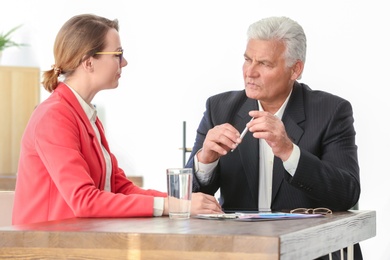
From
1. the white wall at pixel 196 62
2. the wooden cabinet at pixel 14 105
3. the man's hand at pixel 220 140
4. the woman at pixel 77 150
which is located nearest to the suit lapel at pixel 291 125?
the man's hand at pixel 220 140

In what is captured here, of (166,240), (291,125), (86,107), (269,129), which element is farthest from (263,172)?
(166,240)

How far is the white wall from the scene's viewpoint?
5039 mm

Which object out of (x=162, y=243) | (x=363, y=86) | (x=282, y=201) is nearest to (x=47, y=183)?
(x=162, y=243)

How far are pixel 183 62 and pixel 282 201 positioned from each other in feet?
11.5

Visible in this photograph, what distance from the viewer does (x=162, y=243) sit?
5.24ft

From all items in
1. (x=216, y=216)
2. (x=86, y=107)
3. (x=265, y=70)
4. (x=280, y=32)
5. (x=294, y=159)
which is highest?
(x=280, y=32)

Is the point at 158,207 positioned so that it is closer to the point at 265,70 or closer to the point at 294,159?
the point at 294,159

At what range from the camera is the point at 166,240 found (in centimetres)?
160

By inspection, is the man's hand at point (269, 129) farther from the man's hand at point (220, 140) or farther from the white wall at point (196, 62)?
the white wall at point (196, 62)

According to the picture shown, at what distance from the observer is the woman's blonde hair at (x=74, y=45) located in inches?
92.7

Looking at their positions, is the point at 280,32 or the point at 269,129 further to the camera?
the point at 280,32

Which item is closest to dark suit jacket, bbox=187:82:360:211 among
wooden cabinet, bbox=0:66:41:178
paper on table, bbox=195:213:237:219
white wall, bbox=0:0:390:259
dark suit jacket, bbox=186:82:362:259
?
dark suit jacket, bbox=186:82:362:259

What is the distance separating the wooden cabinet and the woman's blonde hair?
4622 millimetres

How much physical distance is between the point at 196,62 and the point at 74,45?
362 cm
